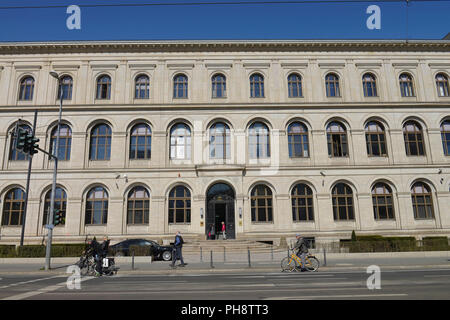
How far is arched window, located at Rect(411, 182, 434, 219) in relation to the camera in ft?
92.0

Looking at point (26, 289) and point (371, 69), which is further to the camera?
point (371, 69)

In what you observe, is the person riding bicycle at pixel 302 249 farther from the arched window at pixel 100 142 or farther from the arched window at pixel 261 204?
the arched window at pixel 100 142

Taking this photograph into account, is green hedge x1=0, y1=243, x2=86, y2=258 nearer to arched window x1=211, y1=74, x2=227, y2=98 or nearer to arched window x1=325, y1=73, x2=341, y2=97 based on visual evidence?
arched window x1=211, y1=74, x2=227, y2=98

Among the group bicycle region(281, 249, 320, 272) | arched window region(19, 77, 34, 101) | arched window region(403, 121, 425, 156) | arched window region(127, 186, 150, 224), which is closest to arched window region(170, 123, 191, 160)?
arched window region(127, 186, 150, 224)

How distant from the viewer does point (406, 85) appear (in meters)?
30.8

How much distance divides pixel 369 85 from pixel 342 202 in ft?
41.4

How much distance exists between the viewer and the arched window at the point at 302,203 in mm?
27875

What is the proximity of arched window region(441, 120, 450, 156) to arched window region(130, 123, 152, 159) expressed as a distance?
28976mm

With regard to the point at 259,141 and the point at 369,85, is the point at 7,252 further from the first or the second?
the point at 369,85

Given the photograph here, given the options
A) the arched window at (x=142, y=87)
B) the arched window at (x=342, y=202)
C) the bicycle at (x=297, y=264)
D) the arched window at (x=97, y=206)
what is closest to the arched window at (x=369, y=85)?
the arched window at (x=342, y=202)
